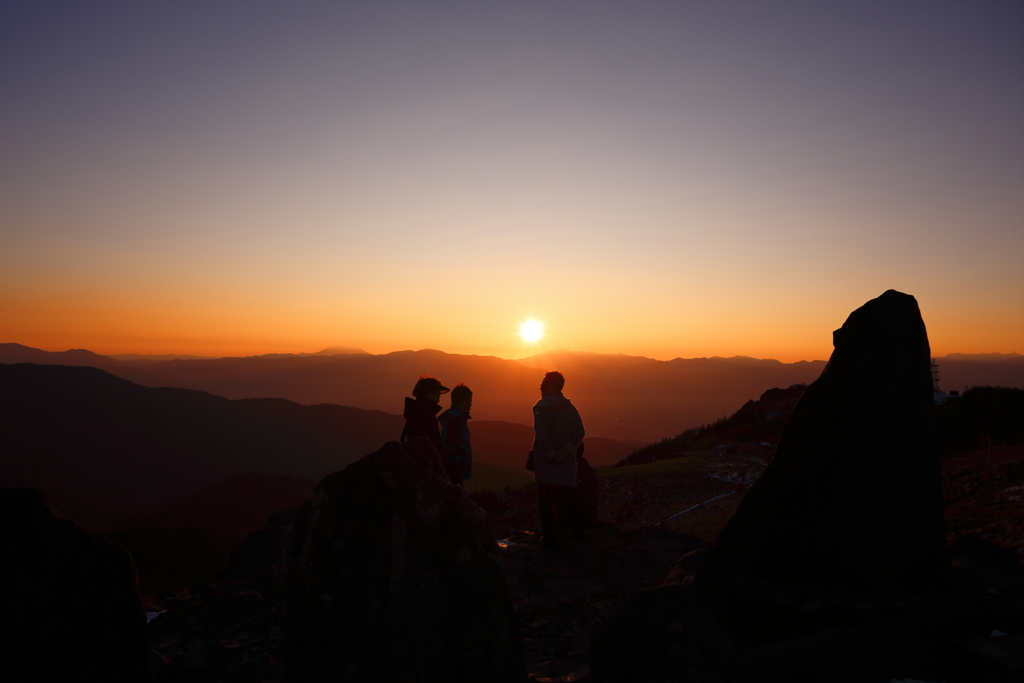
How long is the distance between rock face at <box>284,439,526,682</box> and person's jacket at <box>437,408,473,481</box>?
3.70 meters

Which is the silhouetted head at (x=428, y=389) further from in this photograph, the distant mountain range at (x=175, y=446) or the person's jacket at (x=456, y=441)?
the distant mountain range at (x=175, y=446)

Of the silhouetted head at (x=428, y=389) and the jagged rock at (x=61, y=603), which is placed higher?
the silhouetted head at (x=428, y=389)

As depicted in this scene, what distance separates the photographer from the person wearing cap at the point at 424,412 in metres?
7.71

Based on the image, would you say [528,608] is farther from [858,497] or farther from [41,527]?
→ [41,527]

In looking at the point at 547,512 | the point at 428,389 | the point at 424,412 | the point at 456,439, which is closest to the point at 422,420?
the point at 424,412

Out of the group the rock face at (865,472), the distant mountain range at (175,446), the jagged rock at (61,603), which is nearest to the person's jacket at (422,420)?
the rock face at (865,472)

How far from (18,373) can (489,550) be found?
11098 cm

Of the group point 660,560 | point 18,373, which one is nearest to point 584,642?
point 660,560

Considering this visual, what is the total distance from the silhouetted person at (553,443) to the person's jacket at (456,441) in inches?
39.9

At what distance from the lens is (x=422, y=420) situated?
7750 mm

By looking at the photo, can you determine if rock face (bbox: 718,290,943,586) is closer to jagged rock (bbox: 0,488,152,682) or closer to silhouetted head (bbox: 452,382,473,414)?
silhouetted head (bbox: 452,382,473,414)

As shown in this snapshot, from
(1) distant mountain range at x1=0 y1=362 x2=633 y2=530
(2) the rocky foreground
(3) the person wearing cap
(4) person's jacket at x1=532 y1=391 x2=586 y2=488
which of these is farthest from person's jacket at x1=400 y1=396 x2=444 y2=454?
(1) distant mountain range at x1=0 y1=362 x2=633 y2=530

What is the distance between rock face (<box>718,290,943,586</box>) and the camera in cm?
516

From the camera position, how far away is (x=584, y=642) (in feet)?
17.8
